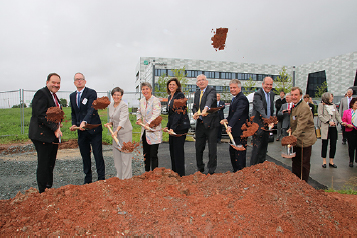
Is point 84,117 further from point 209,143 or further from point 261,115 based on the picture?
point 261,115

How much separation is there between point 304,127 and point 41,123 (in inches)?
178

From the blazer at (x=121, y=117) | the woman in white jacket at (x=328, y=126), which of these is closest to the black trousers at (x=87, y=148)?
the blazer at (x=121, y=117)

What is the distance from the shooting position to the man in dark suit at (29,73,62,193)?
3453 mm

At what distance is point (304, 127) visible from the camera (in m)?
3.99

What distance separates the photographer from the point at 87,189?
279 centimetres

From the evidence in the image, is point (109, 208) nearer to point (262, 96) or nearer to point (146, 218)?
point (146, 218)

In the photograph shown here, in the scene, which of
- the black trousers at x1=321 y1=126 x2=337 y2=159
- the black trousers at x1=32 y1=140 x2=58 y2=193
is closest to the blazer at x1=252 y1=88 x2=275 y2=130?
the black trousers at x1=321 y1=126 x2=337 y2=159

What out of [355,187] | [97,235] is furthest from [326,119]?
[97,235]

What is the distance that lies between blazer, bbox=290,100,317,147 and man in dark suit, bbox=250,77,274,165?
585mm

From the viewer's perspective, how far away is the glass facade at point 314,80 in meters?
43.3

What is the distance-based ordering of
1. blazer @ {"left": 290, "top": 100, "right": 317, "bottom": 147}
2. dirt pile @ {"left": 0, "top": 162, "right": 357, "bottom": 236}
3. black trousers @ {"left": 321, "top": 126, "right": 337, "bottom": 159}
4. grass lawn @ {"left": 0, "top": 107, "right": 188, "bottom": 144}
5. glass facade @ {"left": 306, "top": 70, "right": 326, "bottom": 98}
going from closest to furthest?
dirt pile @ {"left": 0, "top": 162, "right": 357, "bottom": 236} < blazer @ {"left": 290, "top": 100, "right": 317, "bottom": 147} < black trousers @ {"left": 321, "top": 126, "right": 337, "bottom": 159} < grass lawn @ {"left": 0, "top": 107, "right": 188, "bottom": 144} < glass facade @ {"left": 306, "top": 70, "right": 326, "bottom": 98}

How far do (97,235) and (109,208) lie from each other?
431mm

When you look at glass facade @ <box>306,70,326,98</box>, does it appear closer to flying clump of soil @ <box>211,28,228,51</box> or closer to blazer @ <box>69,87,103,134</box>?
flying clump of soil @ <box>211,28,228,51</box>

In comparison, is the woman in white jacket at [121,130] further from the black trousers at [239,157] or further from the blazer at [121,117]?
the black trousers at [239,157]
